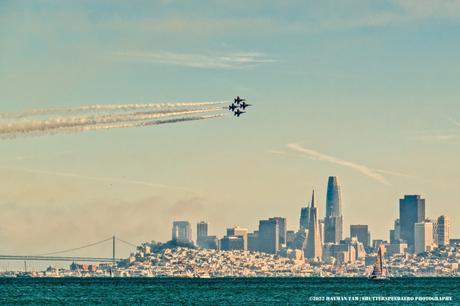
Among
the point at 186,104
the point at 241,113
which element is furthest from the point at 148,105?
the point at 241,113

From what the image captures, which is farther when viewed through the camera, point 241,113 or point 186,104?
point 241,113

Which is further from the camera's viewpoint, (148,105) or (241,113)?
(241,113)

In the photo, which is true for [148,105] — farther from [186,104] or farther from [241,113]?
[241,113]
